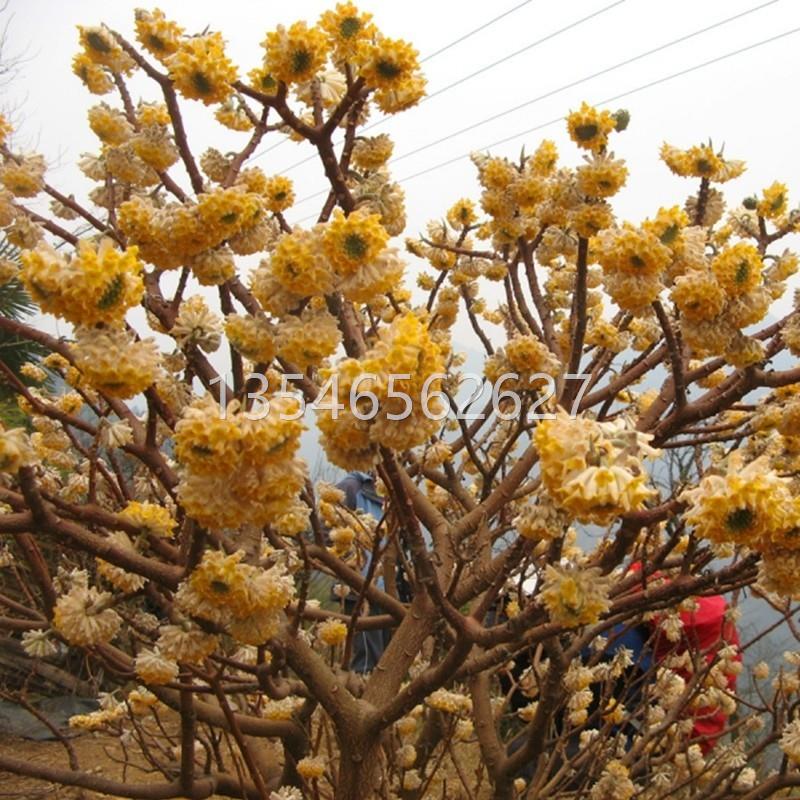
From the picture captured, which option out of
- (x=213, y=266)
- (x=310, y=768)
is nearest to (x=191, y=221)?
(x=213, y=266)

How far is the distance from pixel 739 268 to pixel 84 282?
4.35 ft

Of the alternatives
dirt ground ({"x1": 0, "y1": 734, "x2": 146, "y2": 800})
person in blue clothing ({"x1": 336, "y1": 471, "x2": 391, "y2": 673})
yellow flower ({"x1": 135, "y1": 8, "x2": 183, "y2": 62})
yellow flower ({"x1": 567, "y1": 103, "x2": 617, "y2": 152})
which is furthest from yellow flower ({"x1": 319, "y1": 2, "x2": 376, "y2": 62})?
dirt ground ({"x1": 0, "y1": 734, "x2": 146, "y2": 800})

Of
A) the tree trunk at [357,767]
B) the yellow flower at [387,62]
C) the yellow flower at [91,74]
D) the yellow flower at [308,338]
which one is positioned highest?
the yellow flower at [91,74]

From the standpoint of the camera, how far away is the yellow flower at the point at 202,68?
1816mm

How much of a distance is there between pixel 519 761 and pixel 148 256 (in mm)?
2461

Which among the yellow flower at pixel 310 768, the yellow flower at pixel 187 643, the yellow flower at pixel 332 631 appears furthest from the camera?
the yellow flower at pixel 332 631

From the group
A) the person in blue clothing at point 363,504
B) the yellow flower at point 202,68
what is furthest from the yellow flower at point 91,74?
the person in blue clothing at point 363,504

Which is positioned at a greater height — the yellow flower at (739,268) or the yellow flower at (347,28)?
the yellow flower at (347,28)

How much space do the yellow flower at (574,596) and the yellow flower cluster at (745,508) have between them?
22cm

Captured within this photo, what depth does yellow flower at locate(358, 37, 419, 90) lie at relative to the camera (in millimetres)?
1818

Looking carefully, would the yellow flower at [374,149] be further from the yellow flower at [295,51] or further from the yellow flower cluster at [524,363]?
the yellow flower cluster at [524,363]

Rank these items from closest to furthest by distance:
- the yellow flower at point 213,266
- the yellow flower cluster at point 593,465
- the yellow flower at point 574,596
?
1. the yellow flower cluster at point 593,465
2. the yellow flower at point 574,596
3. the yellow flower at point 213,266

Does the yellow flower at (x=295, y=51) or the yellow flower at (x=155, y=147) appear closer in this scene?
the yellow flower at (x=295, y=51)

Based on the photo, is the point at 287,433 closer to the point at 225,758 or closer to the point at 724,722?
the point at 225,758
